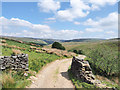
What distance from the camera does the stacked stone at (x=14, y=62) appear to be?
9.49m

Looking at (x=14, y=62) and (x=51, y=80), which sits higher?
(x=14, y=62)

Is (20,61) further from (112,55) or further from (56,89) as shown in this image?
(112,55)

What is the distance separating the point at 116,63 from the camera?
17328 mm

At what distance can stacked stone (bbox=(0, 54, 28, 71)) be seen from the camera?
9.49 meters

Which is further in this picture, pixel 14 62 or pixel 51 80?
pixel 14 62

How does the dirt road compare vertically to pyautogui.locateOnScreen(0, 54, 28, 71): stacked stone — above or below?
below

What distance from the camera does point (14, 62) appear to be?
10.1m

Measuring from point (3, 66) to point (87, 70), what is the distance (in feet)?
33.3

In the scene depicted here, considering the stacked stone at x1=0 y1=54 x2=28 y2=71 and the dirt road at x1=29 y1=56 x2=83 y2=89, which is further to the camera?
the stacked stone at x1=0 y1=54 x2=28 y2=71

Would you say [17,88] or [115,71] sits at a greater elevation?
[17,88]

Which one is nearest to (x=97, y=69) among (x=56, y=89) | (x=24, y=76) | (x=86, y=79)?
(x=86, y=79)

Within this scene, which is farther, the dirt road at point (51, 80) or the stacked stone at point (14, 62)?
the stacked stone at point (14, 62)

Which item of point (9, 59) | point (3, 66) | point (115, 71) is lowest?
point (115, 71)

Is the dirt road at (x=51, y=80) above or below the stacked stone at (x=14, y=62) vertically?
below
